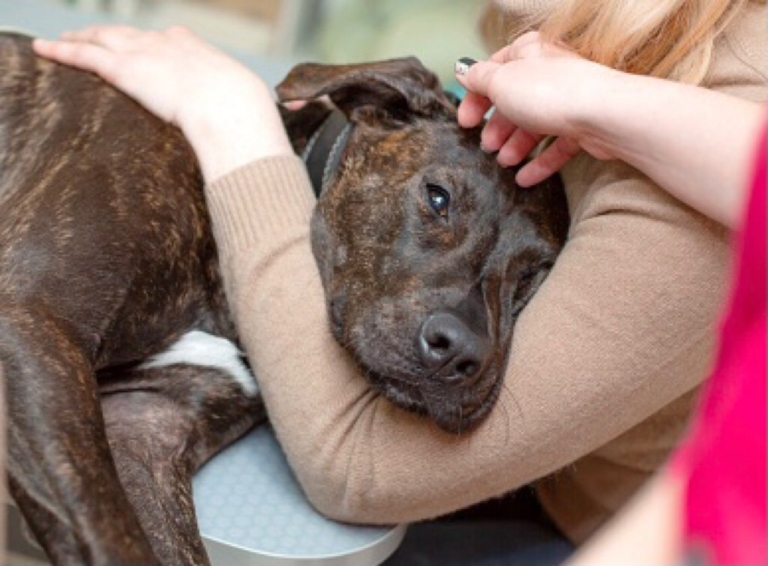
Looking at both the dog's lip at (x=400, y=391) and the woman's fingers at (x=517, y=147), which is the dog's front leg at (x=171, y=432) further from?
the woman's fingers at (x=517, y=147)

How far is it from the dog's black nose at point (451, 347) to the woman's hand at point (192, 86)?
48 cm

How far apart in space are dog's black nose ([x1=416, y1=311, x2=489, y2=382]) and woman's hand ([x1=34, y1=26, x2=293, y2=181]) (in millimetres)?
482

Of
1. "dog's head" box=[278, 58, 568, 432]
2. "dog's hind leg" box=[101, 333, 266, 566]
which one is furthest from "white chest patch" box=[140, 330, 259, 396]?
"dog's head" box=[278, 58, 568, 432]

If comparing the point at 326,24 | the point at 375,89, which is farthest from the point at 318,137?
the point at 326,24

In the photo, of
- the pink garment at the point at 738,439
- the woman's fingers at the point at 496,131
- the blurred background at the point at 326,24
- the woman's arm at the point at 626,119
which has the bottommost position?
the blurred background at the point at 326,24

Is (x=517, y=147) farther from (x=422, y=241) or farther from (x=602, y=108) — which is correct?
(x=602, y=108)

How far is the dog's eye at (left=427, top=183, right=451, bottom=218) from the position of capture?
1938 mm

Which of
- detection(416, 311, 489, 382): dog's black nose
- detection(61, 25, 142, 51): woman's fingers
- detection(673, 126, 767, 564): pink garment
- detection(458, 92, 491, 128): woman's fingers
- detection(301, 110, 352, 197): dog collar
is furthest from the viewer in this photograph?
detection(61, 25, 142, 51): woman's fingers

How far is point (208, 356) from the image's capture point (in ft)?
6.73

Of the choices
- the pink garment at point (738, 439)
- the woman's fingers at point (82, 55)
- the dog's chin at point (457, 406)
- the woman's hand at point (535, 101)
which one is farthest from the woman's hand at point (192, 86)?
the pink garment at point (738, 439)

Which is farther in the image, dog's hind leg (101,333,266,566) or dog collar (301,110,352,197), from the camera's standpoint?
dog collar (301,110,352,197)

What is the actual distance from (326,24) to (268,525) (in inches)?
134

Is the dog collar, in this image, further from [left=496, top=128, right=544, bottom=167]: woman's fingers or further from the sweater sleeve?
[left=496, top=128, right=544, bottom=167]: woman's fingers

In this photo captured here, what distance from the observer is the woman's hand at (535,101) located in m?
1.58
